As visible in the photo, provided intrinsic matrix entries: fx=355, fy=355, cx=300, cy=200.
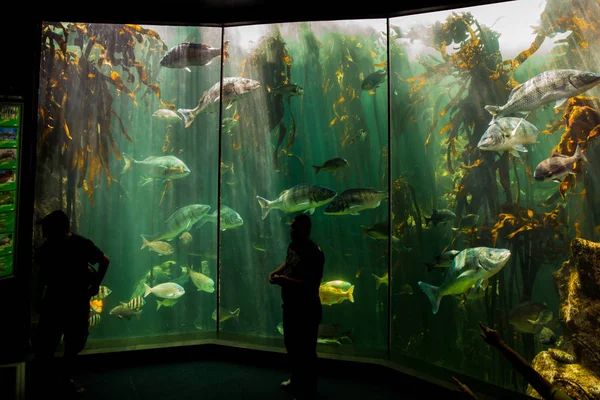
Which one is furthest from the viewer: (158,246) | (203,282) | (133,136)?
(133,136)

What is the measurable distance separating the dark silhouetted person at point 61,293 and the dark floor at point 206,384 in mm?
528

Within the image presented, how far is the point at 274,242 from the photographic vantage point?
8.00 m

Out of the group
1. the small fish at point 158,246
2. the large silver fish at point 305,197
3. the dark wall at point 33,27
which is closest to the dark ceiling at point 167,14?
the dark wall at point 33,27

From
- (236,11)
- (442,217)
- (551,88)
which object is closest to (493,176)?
(442,217)

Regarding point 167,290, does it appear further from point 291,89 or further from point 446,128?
point 446,128

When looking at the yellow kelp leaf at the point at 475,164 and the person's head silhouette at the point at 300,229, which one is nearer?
the person's head silhouette at the point at 300,229

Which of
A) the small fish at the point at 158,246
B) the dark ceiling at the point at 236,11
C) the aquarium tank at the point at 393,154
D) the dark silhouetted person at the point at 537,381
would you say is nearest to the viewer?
the dark silhouetted person at the point at 537,381

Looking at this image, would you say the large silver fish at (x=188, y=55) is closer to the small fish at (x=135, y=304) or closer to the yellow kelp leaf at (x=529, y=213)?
the small fish at (x=135, y=304)

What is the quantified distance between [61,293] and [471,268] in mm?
3953

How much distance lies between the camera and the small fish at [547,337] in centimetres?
397

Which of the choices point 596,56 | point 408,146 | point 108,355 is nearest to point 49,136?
point 108,355

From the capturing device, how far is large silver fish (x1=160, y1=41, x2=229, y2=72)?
4.83m

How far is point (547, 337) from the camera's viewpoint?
13.1ft

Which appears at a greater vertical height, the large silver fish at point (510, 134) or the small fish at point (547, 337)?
the large silver fish at point (510, 134)
